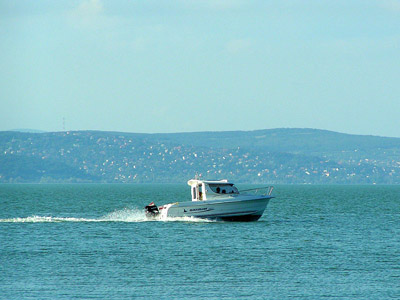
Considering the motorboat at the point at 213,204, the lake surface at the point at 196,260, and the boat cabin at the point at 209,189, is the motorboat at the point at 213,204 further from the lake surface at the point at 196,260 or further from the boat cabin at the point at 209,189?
the lake surface at the point at 196,260

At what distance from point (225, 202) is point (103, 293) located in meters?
30.9

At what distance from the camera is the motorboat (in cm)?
6744

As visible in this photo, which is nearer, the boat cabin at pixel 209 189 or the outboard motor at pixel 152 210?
the boat cabin at pixel 209 189

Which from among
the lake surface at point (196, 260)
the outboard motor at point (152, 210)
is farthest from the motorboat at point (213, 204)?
the lake surface at point (196, 260)

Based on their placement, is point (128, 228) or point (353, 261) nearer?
point (353, 261)

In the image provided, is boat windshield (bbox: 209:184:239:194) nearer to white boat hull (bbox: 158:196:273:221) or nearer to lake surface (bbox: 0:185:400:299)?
white boat hull (bbox: 158:196:273:221)

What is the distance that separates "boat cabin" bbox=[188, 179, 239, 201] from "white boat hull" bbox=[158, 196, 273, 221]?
67 cm

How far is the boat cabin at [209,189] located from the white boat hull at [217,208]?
673mm

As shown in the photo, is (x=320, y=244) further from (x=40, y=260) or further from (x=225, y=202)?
(x=40, y=260)

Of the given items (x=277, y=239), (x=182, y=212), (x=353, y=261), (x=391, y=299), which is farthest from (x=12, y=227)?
(x=391, y=299)

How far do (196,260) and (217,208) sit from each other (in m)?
20.0

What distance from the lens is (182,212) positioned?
67.6 metres

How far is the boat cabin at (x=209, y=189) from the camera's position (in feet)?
222

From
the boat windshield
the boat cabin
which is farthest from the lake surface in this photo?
the boat windshield
